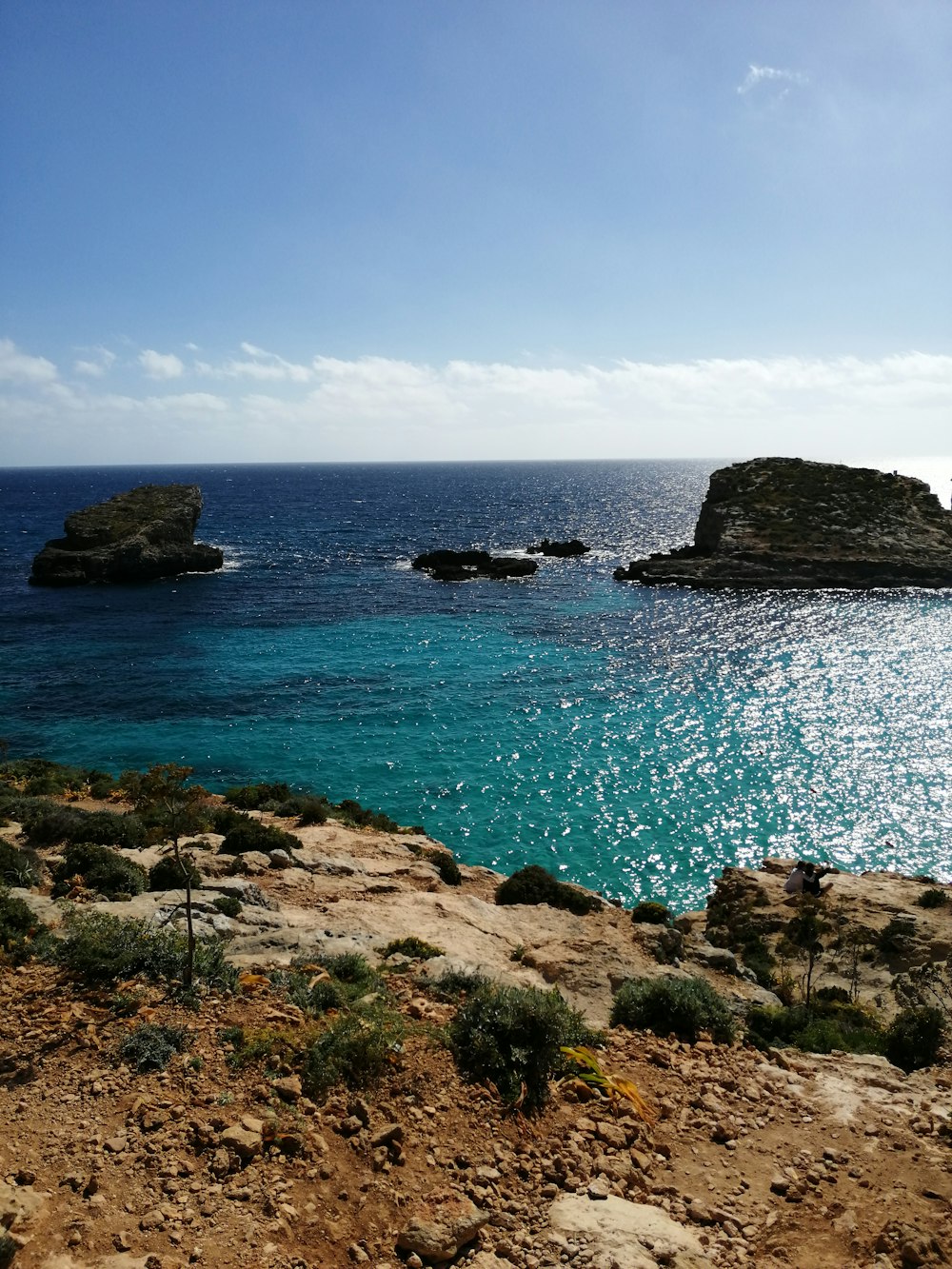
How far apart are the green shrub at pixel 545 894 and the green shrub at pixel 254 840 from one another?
22.0ft

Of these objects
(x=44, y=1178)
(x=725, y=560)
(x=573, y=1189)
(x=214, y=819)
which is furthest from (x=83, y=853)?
(x=725, y=560)

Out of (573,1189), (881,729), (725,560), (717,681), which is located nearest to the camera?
(573,1189)

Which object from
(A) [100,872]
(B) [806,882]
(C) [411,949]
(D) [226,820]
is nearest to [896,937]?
(B) [806,882]

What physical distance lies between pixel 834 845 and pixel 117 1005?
28057 millimetres

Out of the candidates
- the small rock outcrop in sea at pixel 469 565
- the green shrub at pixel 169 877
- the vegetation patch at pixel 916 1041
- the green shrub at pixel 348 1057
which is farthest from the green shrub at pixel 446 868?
the small rock outcrop in sea at pixel 469 565

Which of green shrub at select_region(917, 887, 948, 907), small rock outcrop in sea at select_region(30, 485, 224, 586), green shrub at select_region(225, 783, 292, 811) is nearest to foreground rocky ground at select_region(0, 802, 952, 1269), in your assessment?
green shrub at select_region(917, 887, 948, 907)

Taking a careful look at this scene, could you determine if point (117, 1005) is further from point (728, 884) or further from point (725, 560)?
point (725, 560)

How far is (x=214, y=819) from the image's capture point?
942 inches

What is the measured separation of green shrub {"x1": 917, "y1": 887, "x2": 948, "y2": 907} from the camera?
22344mm

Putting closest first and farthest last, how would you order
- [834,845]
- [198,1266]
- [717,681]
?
[198,1266], [834,845], [717,681]

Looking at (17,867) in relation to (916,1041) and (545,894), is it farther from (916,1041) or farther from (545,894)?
(916,1041)

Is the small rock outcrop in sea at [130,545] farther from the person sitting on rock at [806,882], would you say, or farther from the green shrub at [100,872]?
the person sitting on rock at [806,882]

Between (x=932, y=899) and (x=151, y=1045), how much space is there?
2238cm

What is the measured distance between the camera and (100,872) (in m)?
16.4
